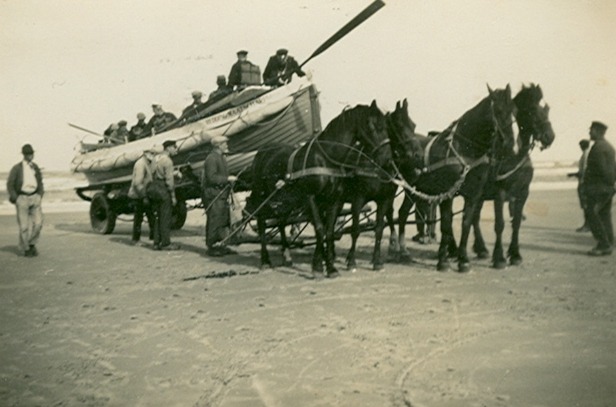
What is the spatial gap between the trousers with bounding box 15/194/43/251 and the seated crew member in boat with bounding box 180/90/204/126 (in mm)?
2832

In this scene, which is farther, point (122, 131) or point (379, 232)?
point (122, 131)

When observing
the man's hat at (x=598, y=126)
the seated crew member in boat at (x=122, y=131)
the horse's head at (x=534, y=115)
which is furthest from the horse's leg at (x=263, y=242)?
the seated crew member in boat at (x=122, y=131)

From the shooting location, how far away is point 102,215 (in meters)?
14.8

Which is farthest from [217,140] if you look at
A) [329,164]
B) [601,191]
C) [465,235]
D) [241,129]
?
[601,191]

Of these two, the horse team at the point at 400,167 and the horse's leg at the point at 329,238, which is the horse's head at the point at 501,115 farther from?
the horse's leg at the point at 329,238

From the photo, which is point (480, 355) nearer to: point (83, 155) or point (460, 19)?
point (460, 19)

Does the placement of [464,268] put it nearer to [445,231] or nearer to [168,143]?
[445,231]

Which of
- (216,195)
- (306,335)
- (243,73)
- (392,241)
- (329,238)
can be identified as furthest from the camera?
(243,73)

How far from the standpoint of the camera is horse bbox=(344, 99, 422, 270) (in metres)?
8.48

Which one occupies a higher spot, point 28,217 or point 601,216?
point 28,217

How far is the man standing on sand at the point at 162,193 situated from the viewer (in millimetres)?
11617

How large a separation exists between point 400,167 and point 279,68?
3.78 m

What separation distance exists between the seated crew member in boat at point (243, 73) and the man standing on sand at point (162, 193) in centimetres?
151

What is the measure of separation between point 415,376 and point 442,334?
1.14m
